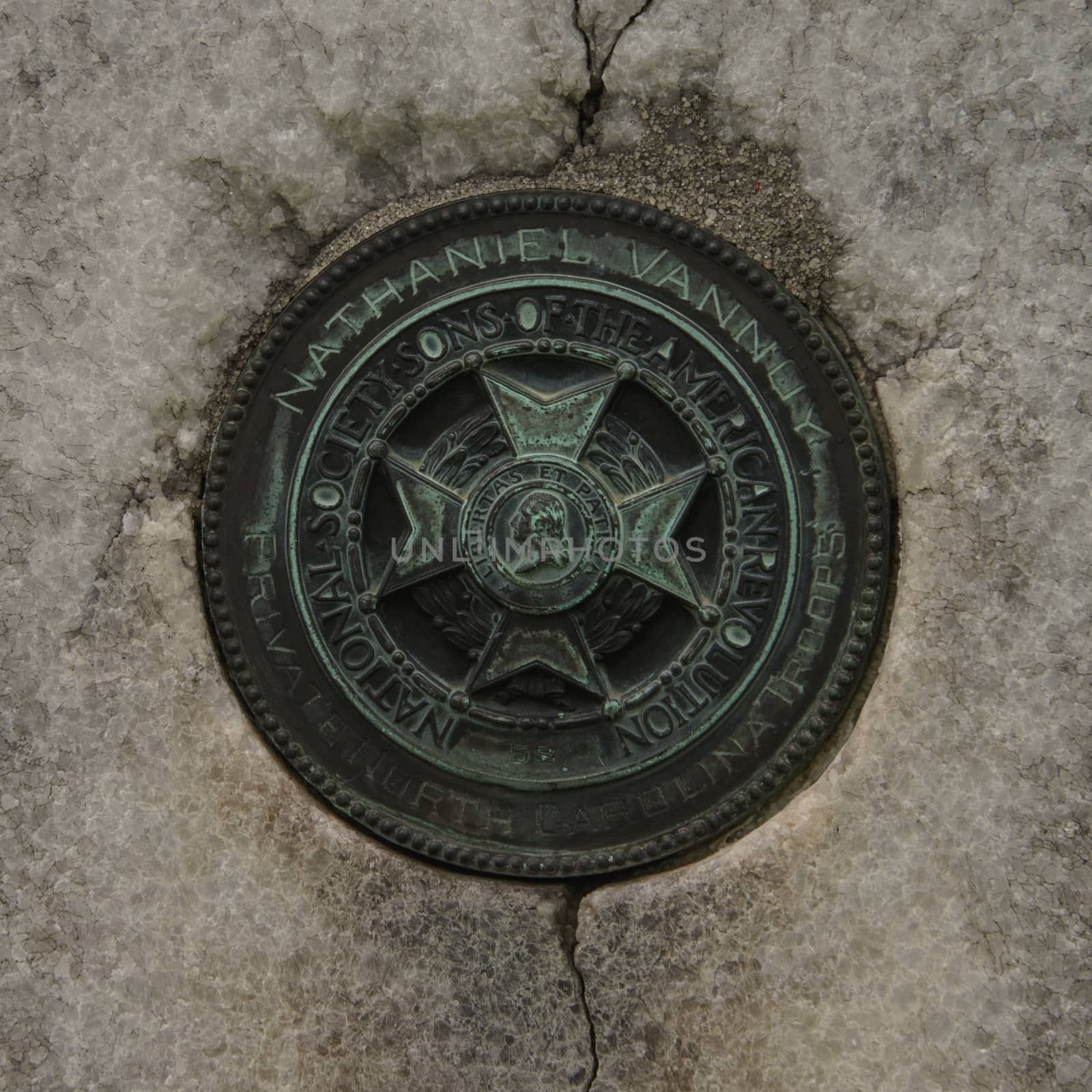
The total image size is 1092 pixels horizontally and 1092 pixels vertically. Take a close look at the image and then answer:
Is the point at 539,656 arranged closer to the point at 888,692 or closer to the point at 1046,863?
the point at 888,692

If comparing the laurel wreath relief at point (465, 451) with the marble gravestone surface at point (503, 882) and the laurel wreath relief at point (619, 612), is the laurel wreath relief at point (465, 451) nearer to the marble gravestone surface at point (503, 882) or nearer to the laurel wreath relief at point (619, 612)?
the laurel wreath relief at point (619, 612)

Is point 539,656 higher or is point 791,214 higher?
point 791,214

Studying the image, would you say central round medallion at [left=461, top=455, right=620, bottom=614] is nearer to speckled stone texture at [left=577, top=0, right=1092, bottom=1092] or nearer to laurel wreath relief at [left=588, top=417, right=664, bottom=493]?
laurel wreath relief at [left=588, top=417, right=664, bottom=493]

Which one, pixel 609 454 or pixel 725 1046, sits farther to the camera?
pixel 609 454

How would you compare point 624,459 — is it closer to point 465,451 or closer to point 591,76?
point 465,451

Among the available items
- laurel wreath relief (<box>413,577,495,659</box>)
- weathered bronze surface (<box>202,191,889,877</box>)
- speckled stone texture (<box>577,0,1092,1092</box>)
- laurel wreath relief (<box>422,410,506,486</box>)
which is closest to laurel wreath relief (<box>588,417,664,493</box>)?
weathered bronze surface (<box>202,191,889,877</box>)

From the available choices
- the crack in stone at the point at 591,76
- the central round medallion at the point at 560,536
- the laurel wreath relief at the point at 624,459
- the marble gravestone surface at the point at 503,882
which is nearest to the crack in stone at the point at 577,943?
the marble gravestone surface at the point at 503,882

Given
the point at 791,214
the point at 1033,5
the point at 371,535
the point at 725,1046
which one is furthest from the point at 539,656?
the point at 1033,5
